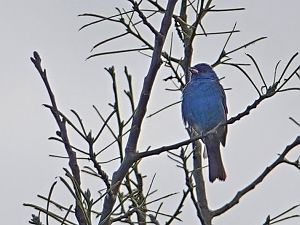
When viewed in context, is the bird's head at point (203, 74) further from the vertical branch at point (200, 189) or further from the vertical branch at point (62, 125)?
the vertical branch at point (62, 125)

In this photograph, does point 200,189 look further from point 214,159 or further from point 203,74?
point 203,74

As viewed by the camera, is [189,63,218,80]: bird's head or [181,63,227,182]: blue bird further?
[189,63,218,80]: bird's head

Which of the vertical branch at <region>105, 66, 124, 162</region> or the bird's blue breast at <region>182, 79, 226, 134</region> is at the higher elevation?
the bird's blue breast at <region>182, 79, 226, 134</region>

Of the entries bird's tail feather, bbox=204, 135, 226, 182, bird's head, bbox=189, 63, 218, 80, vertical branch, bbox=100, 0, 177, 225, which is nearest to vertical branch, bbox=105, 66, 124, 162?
vertical branch, bbox=100, 0, 177, 225

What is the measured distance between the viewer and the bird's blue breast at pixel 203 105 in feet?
22.0

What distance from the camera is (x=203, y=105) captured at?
6.82m

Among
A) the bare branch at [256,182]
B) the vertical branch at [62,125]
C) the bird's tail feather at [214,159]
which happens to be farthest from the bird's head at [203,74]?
the vertical branch at [62,125]

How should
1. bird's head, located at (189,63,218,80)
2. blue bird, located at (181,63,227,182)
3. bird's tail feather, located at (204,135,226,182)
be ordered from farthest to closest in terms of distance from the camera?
bird's head, located at (189,63,218,80) < blue bird, located at (181,63,227,182) < bird's tail feather, located at (204,135,226,182)

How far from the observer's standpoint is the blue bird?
21.8 feet

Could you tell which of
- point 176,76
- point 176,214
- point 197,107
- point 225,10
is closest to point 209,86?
point 197,107

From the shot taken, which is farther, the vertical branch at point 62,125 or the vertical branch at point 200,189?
the vertical branch at point 200,189

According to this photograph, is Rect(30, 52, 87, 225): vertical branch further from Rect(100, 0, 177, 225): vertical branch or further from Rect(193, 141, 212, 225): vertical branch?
Rect(193, 141, 212, 225): vertical branch

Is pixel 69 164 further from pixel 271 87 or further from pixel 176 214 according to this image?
pixel 271 87

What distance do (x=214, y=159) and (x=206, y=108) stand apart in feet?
1.84
